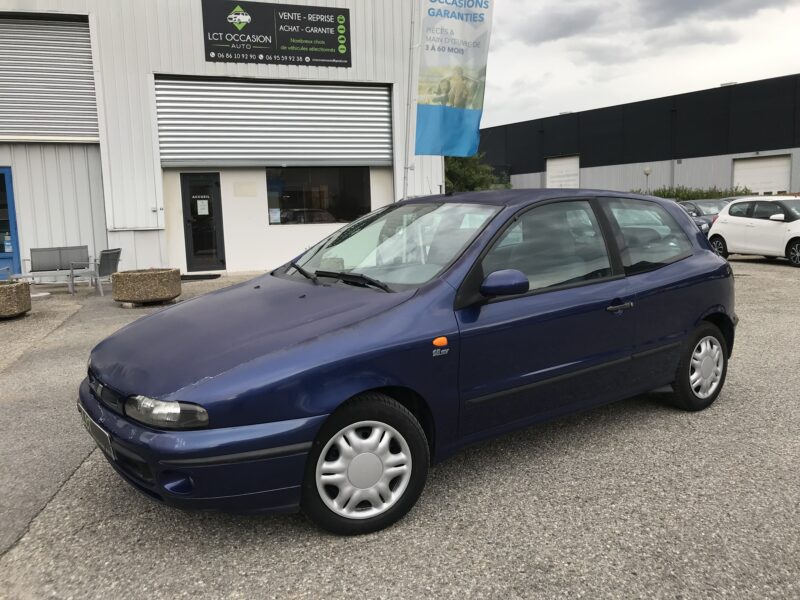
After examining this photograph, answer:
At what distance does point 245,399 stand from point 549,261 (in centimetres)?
192

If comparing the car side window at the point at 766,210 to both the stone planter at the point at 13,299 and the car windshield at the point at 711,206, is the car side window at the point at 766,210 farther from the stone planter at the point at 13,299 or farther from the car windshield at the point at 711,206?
the stone planter at the point at 13,299

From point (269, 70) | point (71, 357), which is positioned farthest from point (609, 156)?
point (71, 357)

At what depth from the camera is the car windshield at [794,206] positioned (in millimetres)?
14008

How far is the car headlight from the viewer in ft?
8.50

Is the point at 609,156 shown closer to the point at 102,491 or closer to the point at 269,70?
the point at 269,70

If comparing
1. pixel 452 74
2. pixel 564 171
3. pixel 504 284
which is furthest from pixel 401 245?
pixel 564 171

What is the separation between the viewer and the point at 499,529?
9.73ft

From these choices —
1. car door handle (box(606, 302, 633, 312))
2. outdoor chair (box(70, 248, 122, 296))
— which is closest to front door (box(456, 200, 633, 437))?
car door handle (box(606, 302, 633, 312))

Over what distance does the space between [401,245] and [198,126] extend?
1133cm

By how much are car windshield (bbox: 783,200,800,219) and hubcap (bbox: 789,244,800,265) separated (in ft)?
2.17

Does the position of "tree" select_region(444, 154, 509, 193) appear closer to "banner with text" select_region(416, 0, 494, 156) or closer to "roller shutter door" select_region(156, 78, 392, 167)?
"roller shutter door" select_region(156, 78, 392, 167)

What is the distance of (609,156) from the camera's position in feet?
158

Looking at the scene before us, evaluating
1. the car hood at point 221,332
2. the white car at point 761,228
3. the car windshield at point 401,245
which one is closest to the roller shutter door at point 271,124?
the white car at point 761,228

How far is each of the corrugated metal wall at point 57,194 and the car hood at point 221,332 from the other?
36.5ft
